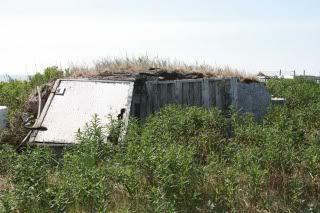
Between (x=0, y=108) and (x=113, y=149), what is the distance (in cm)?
387

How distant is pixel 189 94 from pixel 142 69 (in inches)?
55.8

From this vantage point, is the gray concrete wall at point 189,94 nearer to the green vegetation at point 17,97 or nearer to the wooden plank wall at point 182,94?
the wooden plank wall at point 182,94

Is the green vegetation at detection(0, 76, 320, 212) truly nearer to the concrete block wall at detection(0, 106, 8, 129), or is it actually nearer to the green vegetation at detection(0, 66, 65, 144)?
the green vegetation at detection(0, 66, 65, 144)

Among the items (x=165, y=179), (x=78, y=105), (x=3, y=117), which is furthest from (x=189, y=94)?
(x=165, y=179)

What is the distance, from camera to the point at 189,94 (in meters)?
11.0

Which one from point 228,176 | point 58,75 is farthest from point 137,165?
point 58,75

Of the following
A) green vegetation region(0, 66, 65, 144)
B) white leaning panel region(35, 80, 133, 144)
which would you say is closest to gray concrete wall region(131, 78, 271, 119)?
white leaning panel region(35, 80, 133, 144)

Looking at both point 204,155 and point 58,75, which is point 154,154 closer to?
point 204,155

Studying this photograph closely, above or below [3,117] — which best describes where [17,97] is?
above

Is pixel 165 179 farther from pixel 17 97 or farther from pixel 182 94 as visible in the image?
pixel 17 97

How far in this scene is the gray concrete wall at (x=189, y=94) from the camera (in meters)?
10.6

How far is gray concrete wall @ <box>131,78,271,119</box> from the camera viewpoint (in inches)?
418

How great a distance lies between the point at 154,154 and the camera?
633 centimetres

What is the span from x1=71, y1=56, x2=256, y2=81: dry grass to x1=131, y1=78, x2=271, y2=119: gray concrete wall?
0.72 meters
